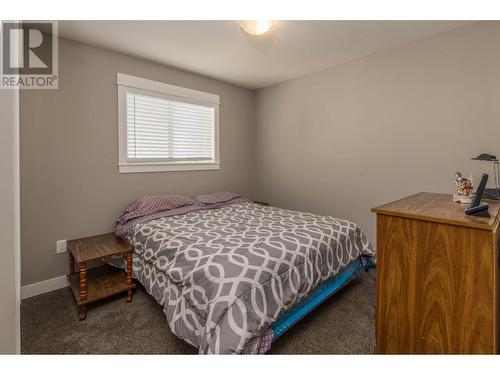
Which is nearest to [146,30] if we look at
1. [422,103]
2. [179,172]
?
[179,172]

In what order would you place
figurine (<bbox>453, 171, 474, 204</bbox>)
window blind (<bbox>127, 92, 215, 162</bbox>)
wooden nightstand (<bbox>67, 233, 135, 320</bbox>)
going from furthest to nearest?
window blind (<bbox>127, 92, 215, 162</bbox>) → wooden nightstand (<bbox>67, 233, 135, 320</bbox>) → figurine (<bbox>453, 171, 474, 204</bbox>)

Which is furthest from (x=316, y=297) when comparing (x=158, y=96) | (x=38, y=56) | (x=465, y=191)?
(x=38, y=56)

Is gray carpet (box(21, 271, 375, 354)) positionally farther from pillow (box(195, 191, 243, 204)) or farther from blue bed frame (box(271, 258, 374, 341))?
pillow (box(195, 191, 243, 204))

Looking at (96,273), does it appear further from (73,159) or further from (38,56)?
(38,56)

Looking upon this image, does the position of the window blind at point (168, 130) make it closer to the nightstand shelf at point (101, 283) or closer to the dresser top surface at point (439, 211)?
the nightstand shelf at point (101, 283)

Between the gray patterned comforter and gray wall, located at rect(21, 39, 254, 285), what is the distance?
61cm

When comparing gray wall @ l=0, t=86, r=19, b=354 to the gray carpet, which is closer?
gray wall @ l=0, t=86, r=19, b=354

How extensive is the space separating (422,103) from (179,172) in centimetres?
279

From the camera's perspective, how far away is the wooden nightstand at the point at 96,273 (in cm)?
185

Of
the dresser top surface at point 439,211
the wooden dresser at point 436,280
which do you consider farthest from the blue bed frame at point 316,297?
the dresser top surface at point 439,211

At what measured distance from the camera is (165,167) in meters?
3.04

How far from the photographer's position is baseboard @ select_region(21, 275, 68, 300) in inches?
84.1

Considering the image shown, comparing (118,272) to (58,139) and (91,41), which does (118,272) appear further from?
(91,41)

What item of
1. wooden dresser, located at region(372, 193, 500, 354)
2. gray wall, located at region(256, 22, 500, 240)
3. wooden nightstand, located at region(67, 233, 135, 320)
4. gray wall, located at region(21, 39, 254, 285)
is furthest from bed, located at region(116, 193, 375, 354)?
gray wall, located at region(256, 22, 500, 240)
